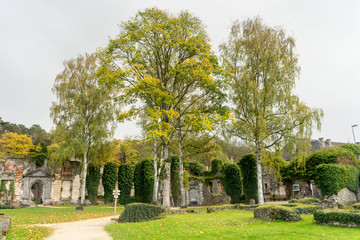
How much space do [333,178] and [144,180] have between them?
796 inches

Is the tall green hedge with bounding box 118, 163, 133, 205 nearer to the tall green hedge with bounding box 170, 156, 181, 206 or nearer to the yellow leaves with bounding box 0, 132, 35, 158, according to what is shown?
the tall green hedge with bounding box 170, 156, 181, 206

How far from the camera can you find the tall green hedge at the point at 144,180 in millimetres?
30719

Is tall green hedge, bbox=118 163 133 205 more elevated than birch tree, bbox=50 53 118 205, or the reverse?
birch tree, bbox=50 53 118 205

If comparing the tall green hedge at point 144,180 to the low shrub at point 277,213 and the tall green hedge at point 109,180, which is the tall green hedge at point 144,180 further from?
the low shrub at point 277,213

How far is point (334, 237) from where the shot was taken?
784 cm

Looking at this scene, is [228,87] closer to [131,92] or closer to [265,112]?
[265,112]

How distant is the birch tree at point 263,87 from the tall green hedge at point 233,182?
6.88 meters

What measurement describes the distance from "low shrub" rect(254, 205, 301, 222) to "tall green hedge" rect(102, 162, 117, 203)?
23748 millimetres

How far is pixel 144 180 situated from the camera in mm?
31375

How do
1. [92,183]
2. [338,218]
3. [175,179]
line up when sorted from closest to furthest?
[338,218] < [175,179] < [92,183]

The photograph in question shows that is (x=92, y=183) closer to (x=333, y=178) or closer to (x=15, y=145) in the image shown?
(x=15, y=145)

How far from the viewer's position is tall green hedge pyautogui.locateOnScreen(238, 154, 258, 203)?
76.6 feet

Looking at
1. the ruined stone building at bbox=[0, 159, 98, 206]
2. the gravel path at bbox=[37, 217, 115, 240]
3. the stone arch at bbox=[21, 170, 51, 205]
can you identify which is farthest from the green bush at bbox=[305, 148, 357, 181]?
the stone arch at bbox=[21, 170, 51, 205]

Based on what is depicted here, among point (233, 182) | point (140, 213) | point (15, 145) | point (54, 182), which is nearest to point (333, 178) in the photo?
point (233, 182)
